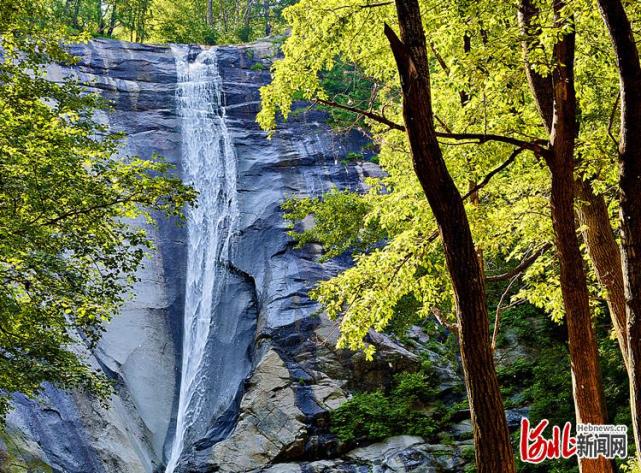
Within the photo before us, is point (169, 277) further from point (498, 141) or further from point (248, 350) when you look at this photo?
point (498, 141)

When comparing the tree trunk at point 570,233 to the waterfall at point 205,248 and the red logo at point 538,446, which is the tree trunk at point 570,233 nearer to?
the red logo at point 538,446

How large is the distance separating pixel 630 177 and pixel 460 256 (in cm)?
142

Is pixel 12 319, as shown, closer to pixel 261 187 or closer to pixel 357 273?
pixel 357 273

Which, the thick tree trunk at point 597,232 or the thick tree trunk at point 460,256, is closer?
the thick tree trunk at point 460,256

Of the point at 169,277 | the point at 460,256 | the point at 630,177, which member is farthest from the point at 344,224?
the point at 630,177

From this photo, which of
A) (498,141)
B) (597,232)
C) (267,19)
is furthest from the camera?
(267,19)

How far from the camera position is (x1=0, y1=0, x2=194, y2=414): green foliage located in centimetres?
634

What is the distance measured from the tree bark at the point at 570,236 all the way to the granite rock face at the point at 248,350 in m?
6.11

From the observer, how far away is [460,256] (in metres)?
4.31

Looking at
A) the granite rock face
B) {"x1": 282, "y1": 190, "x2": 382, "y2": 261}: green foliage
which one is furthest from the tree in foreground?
the granite rock face

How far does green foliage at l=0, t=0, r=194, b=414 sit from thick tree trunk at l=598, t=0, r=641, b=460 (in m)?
5.00

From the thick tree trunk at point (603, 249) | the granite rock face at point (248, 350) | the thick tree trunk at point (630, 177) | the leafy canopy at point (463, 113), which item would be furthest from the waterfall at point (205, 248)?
the thick tree trunk at point (630, 177)

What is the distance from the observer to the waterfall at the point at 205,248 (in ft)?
47.3

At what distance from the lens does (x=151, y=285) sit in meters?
16.7
